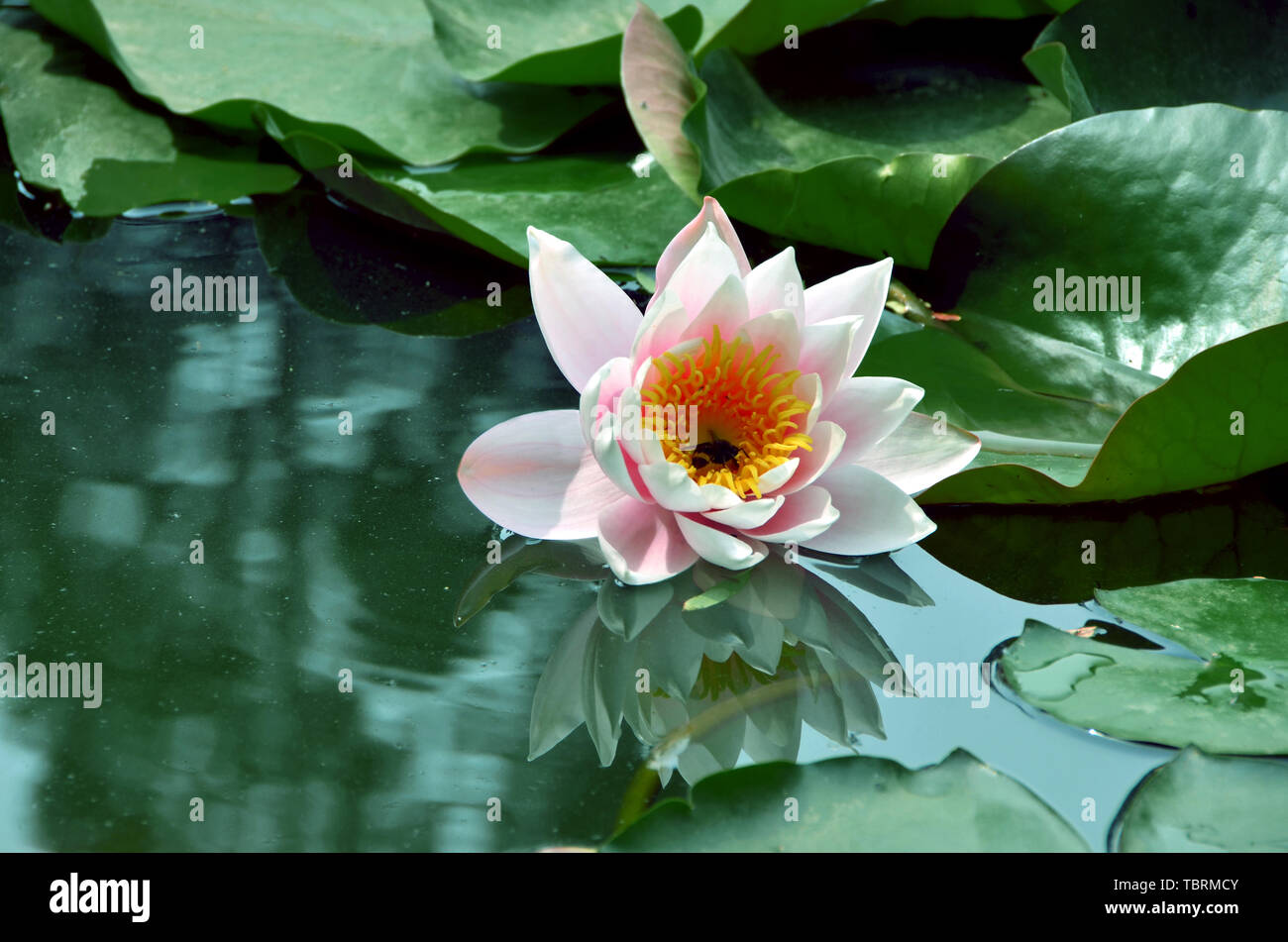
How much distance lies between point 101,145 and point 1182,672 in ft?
5.47

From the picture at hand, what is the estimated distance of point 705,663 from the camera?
994 millimetres

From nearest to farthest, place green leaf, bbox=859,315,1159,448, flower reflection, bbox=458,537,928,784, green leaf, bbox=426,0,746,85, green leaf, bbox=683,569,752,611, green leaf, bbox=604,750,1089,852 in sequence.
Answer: green leaf, bbox=604,750,1089,852, flower reflection, bbox=458,537,928,784, green leaf, bbox=683,569,752,611, green leaf, bbox=859,315,1159,448, green leaf, bbox=426,0,746,85

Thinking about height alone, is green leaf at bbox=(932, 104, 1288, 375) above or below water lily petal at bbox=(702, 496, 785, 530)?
above

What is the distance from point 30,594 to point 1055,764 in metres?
0.89

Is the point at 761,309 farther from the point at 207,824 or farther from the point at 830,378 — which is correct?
the point at 207,824

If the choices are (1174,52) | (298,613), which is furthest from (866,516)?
(1174,52)

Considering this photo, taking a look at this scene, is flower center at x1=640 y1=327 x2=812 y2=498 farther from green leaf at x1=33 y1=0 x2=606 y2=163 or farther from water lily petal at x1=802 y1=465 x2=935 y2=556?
green leaf at x1=33 y1=0 x2=606 y2=163

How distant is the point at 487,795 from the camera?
2.86 feet

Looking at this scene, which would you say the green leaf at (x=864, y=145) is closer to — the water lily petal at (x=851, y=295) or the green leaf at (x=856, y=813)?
the water lily petal at (x=851, y=295)

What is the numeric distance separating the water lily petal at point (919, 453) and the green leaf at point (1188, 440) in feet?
0.12

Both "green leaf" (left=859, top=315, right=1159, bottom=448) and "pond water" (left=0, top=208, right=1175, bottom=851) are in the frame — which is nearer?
"pond water" (left=0, top=208, right=1175, bottom=851)

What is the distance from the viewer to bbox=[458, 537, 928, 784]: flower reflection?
0.92 meters

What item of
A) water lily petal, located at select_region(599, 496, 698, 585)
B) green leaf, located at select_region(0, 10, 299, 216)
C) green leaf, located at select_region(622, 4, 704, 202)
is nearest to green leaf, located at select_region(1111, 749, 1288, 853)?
water lily petal, located at select_region(599, 496, 698, 585)
